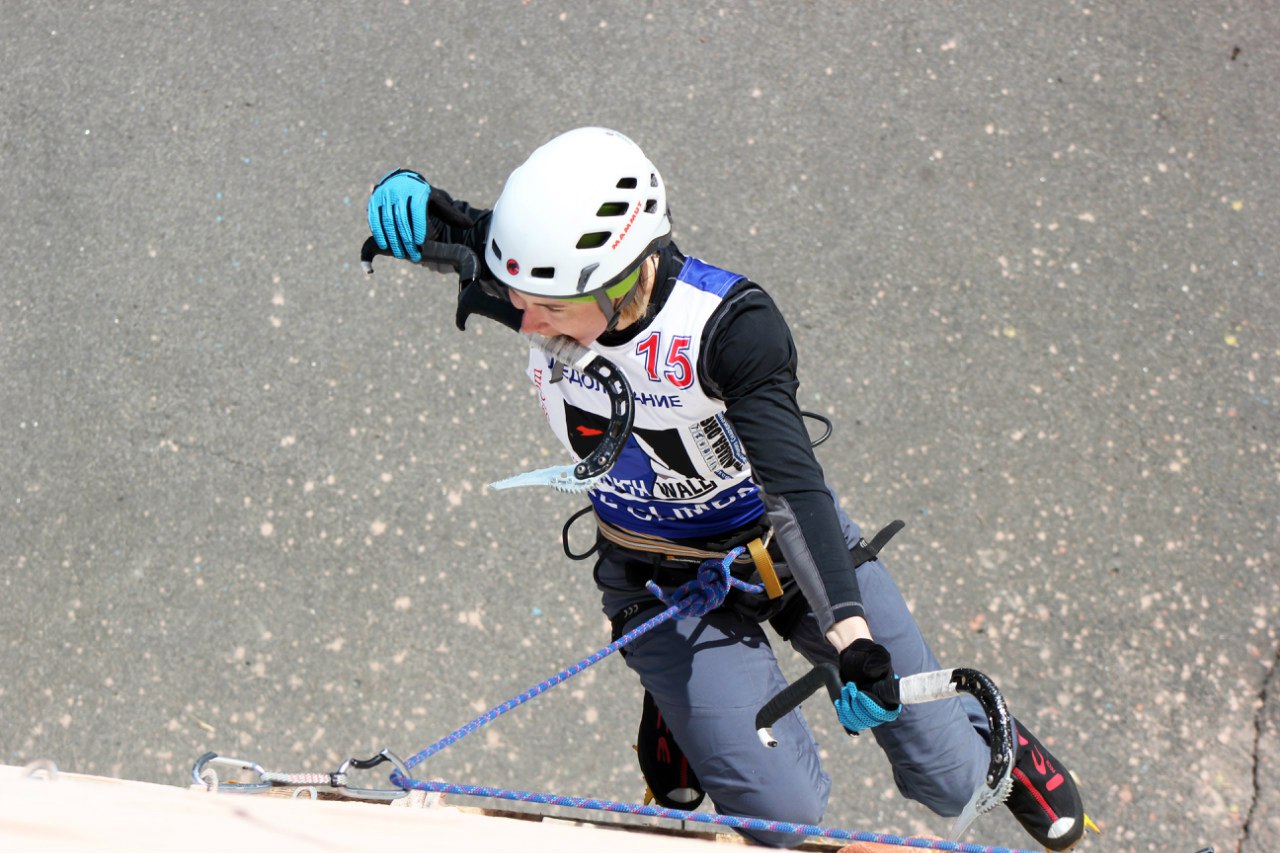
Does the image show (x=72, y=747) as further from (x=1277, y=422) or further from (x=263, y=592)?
(x=1277, y=422)

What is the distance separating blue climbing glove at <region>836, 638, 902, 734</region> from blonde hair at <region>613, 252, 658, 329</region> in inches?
36.1

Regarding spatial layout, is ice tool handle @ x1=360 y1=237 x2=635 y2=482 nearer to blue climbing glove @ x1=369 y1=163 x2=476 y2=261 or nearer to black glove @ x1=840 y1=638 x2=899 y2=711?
blue climbing glove @ x1=369 y1=163 x2=476 y2=261

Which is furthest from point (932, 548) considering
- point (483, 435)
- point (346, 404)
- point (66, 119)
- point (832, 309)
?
point (66, 119)

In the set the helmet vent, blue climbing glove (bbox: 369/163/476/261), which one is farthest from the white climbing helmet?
blue climbing glove (bbox: 369/163/476/261)

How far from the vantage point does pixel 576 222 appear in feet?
7.59

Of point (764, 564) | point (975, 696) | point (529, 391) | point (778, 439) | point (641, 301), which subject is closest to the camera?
point (975, 696)

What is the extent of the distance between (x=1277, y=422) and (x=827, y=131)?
2087 millimetres

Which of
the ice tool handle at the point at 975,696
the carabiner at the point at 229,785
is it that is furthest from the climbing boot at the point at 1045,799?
the carabiner at the point at 229,785

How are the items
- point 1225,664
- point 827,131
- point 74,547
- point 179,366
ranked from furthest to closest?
point 827,131 → point 179,366 → point 74,547 → point 1225,664

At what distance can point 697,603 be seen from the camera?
107 inches

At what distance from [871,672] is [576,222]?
46.7 inches

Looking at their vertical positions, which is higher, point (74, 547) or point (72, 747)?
point (74, 547)

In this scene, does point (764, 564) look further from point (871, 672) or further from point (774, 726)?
point (871, 672)

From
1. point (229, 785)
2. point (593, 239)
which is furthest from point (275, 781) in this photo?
point (593, 239)
